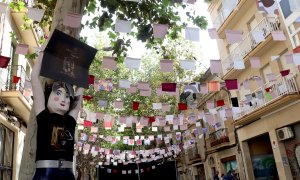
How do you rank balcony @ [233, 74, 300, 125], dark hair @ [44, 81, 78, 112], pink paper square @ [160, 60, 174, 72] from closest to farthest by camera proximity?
dark hair @ [44, 81, 78, 112]
pink paper square @ [160, 60, 174, 72]
balcony @ [233, 74, 300, 125]

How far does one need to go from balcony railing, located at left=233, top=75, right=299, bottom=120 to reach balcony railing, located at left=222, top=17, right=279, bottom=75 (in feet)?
7.48

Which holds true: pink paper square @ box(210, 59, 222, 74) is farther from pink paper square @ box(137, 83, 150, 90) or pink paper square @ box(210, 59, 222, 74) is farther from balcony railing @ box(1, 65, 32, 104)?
balcony railing @ box(1, 65, 32, 104)

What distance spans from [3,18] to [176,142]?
66.8 feet

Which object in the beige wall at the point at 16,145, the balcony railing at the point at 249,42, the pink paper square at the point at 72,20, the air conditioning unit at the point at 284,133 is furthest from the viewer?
the balcony railing at the point at 249,42

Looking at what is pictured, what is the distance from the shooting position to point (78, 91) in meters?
4.54

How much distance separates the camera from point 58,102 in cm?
400

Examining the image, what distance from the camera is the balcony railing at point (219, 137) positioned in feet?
68.7

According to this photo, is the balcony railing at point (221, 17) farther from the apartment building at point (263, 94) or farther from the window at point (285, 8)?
the window at point (285, 8)

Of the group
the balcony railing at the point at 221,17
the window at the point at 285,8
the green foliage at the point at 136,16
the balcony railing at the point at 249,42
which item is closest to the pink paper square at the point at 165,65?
the green foliage at the point at 136,16

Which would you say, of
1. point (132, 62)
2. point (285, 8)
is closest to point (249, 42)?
point (285, 8)

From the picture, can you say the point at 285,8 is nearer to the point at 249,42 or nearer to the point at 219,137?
the point at 249,42

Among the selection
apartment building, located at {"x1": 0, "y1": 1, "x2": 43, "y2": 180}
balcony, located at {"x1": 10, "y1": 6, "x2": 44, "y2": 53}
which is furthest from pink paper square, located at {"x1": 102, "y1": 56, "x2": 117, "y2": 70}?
balcony, located at {"x1": 10, "y1": 6, "x2": 44, "y2": 53}

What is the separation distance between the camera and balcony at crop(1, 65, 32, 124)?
1102 cm

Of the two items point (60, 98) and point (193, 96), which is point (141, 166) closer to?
point (193, 96)
